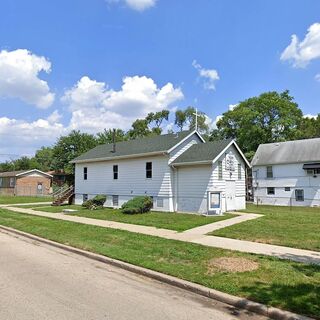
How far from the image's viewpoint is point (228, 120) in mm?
59656

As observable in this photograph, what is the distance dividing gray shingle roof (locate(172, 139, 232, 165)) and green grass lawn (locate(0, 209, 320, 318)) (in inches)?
377

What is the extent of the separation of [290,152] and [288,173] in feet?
8.15

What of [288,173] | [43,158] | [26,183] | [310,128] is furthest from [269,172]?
[43,158]

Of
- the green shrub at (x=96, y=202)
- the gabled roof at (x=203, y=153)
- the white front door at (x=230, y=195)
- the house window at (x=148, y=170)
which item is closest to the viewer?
the gabled roof at (x=203, y=153)

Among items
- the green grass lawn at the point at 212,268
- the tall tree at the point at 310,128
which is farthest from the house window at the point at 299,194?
the green grass lawn at the point at 212,268

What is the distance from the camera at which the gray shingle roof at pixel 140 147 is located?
78.9 feet

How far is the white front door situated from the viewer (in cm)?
2292

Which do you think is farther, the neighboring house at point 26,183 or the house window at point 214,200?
the neighboring house at point 26,183

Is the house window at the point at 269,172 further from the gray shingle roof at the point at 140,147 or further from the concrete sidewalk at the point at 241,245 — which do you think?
the concrete sidewalk at the point at 241,245

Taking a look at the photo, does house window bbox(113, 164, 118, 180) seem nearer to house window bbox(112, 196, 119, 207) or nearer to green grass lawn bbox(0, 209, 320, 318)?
house window bbox(112, 196, 119, 207)

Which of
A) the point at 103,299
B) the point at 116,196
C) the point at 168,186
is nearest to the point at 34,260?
the point at 103,299

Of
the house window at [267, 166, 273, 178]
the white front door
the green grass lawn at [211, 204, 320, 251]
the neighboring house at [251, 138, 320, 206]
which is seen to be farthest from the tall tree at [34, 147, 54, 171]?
the green grass lawn at [211, 204, 320, 251]

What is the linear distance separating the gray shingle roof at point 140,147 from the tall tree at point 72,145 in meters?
23.2

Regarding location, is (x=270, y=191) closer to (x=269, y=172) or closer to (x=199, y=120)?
(x=269, y=172)
